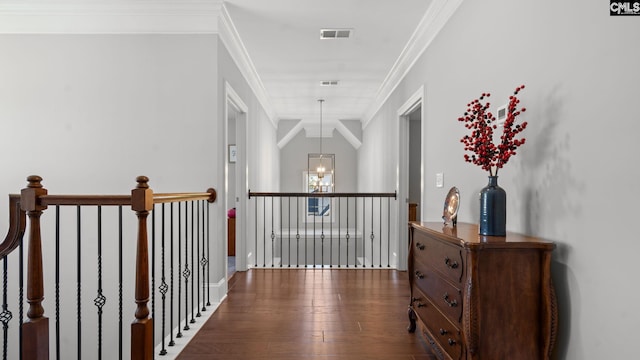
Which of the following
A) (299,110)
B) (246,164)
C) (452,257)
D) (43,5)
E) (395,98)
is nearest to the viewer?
(452,257)

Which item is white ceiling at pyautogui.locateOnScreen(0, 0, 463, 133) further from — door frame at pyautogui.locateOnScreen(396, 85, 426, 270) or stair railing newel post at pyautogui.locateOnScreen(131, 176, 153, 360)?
stair railing newel post at pyautogui.locateOnScreen(131, 176, 153, 360)

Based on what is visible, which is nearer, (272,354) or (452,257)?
(452,257)

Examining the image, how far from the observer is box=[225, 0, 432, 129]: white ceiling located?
3107mm

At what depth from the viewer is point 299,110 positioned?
739cm

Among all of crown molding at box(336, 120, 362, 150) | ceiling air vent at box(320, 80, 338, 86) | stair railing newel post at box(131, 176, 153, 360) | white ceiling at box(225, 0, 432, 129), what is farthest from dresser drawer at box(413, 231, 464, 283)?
crown molding at box(336, 120, 362, 150)

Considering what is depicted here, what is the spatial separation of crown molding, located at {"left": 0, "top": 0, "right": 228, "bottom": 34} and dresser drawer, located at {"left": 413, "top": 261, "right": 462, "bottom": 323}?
2.65 meters

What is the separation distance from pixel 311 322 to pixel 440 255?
129cm

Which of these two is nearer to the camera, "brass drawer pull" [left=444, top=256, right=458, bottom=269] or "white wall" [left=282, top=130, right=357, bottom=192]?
"brass drawer pull" [left=444, top=256, right=458, bottom=269]

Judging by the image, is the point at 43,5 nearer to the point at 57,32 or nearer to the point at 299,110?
the point at 57,32

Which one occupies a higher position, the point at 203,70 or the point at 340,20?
the point at 340,20

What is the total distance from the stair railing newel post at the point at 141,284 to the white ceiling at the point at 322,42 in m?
1.96

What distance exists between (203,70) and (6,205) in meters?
2.20

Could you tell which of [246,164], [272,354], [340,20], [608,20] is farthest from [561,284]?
[246,164]

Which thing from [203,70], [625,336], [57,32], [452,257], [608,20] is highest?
[57,32]
